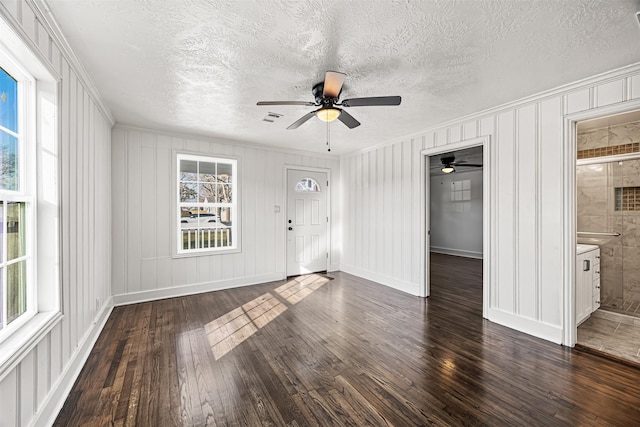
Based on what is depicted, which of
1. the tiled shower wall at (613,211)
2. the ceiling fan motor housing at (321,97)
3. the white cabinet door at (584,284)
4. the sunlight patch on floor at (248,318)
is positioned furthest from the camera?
the tiled shower wall at (613,211)

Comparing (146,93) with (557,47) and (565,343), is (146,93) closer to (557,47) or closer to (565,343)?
(557,47)

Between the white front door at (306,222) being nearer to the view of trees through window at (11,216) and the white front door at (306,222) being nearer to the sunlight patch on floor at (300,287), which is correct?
the sunlight patch on floor at (300,287)

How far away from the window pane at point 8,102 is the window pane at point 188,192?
2.83 m

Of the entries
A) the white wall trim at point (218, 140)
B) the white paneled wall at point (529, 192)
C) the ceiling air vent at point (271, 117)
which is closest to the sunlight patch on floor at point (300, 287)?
the white paneled wall at point (529, 192)

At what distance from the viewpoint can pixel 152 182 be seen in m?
4.20

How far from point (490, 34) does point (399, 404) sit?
2.65 metres

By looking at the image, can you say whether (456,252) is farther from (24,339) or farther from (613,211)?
Answer: (24,339)

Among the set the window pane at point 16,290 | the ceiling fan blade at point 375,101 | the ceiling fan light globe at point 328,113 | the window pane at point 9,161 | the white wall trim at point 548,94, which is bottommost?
the window pane at point 16,290

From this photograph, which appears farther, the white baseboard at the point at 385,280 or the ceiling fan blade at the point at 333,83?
the white baseboard at the point at 385,280

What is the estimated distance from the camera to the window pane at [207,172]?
184 inches

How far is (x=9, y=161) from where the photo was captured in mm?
1639

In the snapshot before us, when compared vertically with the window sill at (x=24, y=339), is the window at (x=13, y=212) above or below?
above

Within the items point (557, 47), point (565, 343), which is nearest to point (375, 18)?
point (557, 47)

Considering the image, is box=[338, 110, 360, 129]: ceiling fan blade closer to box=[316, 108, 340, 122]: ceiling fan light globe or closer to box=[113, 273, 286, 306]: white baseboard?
box=[316, 108, 340, 122]: ceiling fan light globe
